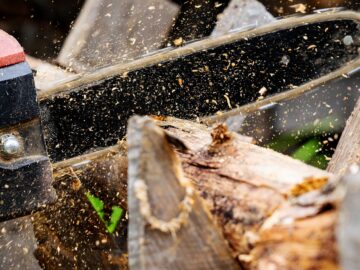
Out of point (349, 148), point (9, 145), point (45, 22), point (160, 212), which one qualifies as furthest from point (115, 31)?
point (160, 212)

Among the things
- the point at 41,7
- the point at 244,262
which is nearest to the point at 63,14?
the point at 41,7

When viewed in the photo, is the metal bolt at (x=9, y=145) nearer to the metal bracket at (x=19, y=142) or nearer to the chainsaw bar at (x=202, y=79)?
the metal bracket at (x=19, y=142)

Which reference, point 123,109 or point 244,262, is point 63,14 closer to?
point 123,109

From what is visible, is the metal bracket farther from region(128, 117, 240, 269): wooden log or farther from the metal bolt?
region(128, 117, 240, 269): wooden log

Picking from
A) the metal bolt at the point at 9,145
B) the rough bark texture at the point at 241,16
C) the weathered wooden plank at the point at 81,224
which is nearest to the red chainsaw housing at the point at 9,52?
the metal bolt at the point at 9,145

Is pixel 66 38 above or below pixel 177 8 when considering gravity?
below

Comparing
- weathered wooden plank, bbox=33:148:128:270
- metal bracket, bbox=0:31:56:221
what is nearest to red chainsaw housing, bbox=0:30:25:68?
metal bracket, bbox=0:31:56:221
